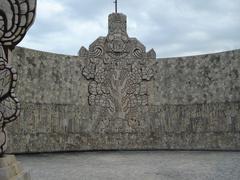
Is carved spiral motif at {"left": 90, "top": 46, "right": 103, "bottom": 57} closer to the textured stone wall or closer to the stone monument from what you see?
the textured stone wall

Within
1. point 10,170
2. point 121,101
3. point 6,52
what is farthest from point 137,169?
point 121,101

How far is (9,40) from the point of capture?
3318 millimetres

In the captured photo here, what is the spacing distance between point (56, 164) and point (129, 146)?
3.15 meters

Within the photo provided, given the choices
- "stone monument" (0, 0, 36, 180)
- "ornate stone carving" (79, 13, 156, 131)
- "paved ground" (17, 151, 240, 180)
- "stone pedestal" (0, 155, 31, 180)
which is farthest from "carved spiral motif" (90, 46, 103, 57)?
"stone pedestal" (0, 155, 31, 180)

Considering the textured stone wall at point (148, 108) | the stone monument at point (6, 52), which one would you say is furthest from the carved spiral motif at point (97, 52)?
the stone monument at point (6, 52)

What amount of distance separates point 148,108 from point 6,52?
21.2 feet

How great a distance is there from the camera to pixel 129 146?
30.1 feet

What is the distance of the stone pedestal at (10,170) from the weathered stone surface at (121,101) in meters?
4.86

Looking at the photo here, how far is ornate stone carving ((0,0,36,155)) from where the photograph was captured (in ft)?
10.6

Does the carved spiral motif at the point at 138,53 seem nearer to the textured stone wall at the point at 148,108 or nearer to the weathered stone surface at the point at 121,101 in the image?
the weathered stone surface at the point at 121,101

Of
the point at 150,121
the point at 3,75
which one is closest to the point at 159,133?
the point at 150,121

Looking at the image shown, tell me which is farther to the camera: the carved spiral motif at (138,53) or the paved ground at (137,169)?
the carved spiral motif at (138,53)

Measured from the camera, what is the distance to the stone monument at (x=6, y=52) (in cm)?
321

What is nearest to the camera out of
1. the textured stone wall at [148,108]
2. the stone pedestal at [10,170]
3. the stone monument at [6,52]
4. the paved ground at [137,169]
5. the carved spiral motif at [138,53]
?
the stone pedestal at [10,170]
